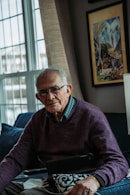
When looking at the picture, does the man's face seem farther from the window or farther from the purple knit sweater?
the window

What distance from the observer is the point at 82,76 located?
9.88 feet

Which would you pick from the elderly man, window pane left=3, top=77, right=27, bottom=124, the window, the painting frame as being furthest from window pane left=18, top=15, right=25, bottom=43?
the elderly man

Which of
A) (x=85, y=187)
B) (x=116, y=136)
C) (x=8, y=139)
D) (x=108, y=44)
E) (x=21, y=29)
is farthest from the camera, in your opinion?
(x=21, y=29)

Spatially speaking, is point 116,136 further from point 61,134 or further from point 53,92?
point 53,92

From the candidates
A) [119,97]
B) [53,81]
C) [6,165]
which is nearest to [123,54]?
[119,97]

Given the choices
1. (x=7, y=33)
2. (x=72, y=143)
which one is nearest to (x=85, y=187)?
(x=72, y=143)

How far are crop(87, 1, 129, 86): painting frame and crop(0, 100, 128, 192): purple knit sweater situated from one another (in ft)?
2.45

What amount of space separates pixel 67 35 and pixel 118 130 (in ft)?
3.37

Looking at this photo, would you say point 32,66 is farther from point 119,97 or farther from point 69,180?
point 69,180

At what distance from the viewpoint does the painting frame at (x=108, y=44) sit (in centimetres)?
261

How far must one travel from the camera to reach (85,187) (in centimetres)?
159

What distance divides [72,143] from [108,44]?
1.08m

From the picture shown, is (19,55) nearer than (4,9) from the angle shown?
Yes

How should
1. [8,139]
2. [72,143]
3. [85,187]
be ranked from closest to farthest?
[85,187], [72,143], [8,139]
